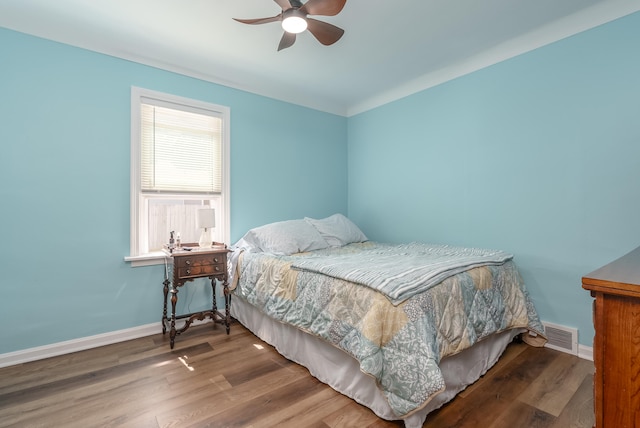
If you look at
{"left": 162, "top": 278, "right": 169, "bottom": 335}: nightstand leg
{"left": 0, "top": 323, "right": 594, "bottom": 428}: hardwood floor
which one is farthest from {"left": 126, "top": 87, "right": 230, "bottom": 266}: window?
{"left": 0, "top": 323, "right": 594, "bottom": 428}: hardwood floor

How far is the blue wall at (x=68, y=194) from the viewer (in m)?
2.21

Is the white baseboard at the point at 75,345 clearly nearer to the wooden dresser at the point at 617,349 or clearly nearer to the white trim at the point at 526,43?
the wooden dresser at the point at 617,349

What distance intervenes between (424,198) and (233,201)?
6.77ft

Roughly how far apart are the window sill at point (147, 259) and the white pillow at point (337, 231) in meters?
1.50

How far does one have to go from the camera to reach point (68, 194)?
239 centimetres

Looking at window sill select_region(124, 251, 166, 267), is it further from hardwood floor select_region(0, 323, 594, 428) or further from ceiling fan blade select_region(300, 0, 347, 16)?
ceiling fan blade select_region(300, 0, 347, 16)

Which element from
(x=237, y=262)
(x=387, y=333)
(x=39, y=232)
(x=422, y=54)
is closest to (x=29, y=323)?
(x=39, y=232)

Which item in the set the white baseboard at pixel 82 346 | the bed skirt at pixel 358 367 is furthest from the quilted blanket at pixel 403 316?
the white baseboard at pixel 82 346

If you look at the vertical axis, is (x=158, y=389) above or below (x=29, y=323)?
below

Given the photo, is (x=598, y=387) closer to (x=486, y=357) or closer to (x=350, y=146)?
(x=486, y=357)

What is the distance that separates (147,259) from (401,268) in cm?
221

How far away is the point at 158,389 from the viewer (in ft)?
6.16

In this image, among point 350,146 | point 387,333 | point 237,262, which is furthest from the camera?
point 350,146

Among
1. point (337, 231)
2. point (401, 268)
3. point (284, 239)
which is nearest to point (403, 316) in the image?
point (401, 268)
